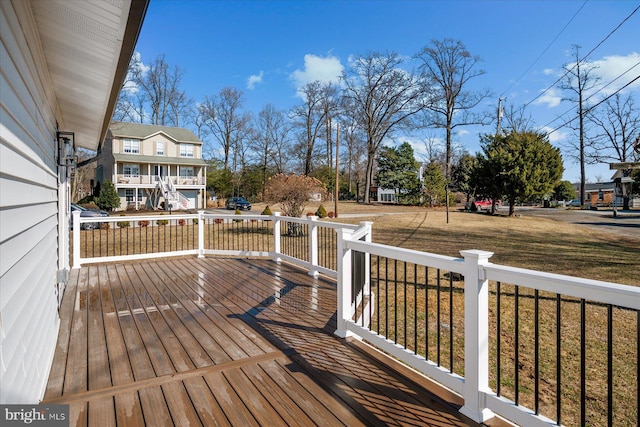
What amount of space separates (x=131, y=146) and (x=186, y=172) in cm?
428

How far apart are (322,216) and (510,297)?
960 cm

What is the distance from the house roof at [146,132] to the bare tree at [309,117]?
31.4ft

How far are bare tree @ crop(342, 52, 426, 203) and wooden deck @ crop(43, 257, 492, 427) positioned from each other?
24639 mm

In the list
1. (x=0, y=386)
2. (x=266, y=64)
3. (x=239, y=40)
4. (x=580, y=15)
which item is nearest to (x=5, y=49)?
(x=0, y=386)

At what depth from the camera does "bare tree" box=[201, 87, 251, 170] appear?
33188 mm

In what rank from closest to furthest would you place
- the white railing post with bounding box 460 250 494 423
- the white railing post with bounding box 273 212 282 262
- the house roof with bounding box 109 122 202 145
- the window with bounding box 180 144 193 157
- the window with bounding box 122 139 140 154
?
the white railing post with bounding box 460 250 494 423 < the white railing post with bounding box 273 212 282 262 < the house roof with bounding box 109 122 202 145 < the window with bounding box 122 139 140 154 < the window with bounding box 180 144 193 157

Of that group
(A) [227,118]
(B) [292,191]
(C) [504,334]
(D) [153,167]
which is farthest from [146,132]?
(C) [504,334]

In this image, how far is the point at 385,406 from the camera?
→ 2.05 meters

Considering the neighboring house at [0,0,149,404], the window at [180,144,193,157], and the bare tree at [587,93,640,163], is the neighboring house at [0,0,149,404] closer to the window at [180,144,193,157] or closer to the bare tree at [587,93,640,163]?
the window at [180,144,193,157]

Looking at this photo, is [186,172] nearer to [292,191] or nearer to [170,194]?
[170,194]

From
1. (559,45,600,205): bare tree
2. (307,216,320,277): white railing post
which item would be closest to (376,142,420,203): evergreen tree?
(559,45,600,205): bare tree

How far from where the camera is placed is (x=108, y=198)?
75.2 feet

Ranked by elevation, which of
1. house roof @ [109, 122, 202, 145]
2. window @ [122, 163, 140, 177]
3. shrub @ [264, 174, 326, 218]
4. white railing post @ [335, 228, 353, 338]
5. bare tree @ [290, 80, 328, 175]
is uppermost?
bare tree @ [290, 80, 328, 175]

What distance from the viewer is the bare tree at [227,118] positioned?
33188mm
